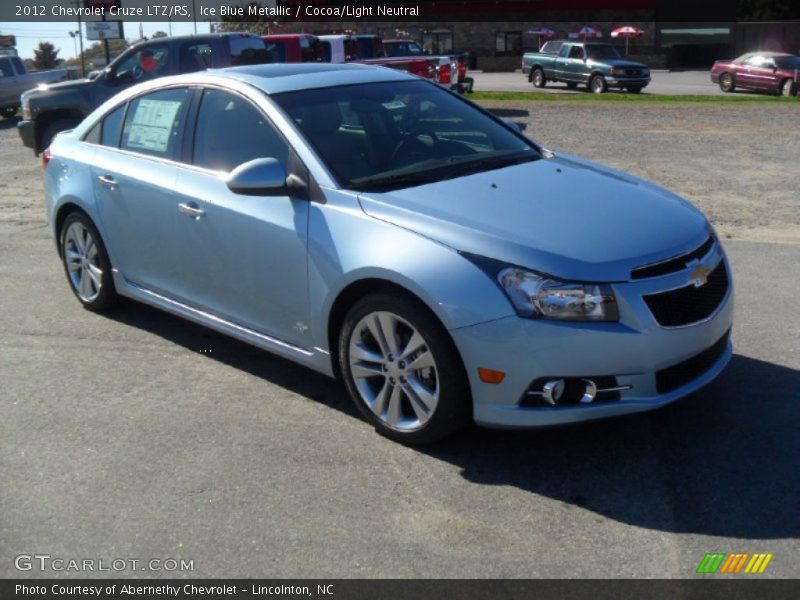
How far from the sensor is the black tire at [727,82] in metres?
30.8

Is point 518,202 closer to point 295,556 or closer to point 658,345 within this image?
point 658,345

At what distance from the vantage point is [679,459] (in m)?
4.30

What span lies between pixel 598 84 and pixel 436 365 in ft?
97.7

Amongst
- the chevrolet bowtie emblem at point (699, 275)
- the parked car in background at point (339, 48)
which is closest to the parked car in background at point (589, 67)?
the parked car in background at point (339, 48)

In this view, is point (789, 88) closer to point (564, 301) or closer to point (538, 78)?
point (538, 78)

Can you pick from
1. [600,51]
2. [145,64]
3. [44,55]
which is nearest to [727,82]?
[600,51]

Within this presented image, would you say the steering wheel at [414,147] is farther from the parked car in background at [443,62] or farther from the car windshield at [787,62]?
the car windshield at [787,62]

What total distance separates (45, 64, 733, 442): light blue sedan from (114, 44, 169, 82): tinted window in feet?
32.6

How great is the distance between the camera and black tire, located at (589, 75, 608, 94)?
31.9 metres

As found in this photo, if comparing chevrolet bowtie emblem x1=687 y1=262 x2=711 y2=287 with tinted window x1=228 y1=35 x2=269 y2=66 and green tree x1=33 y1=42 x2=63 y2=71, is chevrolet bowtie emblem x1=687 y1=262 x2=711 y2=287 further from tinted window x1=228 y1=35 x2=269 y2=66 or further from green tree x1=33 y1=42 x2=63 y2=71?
green tree x1=33 y1=42 x2=63 y2=71

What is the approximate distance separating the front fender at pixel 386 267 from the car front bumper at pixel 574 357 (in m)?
0.10

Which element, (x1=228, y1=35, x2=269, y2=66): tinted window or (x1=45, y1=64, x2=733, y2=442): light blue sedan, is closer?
(x1=45, y1=64, x2=733, y2=442): light blue sedan

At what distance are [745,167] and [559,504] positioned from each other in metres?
10.0

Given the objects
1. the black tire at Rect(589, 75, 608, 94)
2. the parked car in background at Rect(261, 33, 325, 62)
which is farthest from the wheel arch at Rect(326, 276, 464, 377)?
the black tire at Rect(589, 75, 608, 94)
